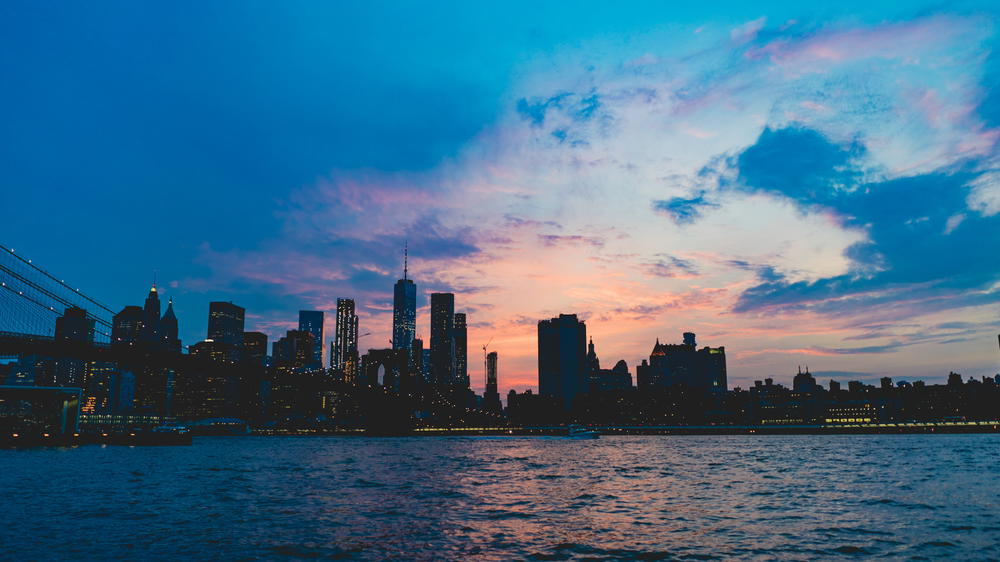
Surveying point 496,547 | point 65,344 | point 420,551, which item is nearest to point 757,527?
point 496,547

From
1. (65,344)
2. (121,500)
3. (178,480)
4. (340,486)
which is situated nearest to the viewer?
(121,500)

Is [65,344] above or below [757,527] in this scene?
above

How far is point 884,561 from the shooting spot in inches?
871

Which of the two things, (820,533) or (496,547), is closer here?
(496,547)

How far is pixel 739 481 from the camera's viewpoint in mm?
53656

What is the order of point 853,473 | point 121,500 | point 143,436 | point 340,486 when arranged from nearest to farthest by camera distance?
point 121,500
point 340,486
point 853,473
point 143,436

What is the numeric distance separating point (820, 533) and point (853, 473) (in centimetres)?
4075

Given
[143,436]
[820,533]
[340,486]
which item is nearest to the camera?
[820,533]

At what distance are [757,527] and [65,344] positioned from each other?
98.2 m

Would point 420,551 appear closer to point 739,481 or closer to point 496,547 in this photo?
point 496,547

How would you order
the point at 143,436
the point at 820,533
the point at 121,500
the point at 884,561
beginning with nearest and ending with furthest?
the point at 884,561
the point at 820,533
the point at 121,500
the point at 143,436

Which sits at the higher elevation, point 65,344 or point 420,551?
point 65,344

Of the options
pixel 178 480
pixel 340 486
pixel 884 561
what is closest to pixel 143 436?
pixel 178 480

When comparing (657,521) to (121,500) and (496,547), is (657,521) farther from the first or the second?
(121,500)
